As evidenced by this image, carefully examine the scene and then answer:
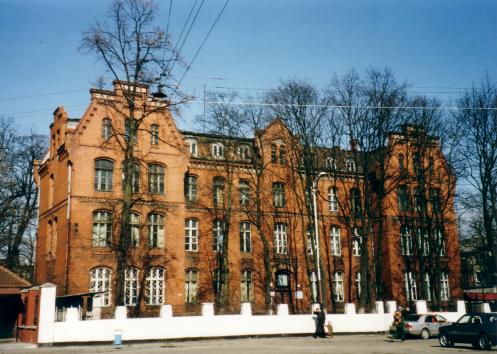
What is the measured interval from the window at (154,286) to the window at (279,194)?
38.0 feet

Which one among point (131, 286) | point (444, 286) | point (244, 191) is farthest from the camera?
point (444, 286)

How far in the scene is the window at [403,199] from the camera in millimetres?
40931

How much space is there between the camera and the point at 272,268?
40.4 meters

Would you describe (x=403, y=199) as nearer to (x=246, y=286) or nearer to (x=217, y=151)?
(x=246, y=286)

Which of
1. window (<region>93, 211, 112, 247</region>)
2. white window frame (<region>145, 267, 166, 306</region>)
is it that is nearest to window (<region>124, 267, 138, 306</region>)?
white window frame (<region>145, 267, 166, 306</region>)

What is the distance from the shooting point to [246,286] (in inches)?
1556

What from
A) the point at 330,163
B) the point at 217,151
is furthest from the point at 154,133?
the point at 330,163

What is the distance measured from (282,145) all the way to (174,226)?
1088cm

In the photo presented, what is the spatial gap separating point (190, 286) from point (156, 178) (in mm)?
8315

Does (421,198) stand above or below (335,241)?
above

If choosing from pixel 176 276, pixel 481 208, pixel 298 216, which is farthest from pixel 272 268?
pixel 481 208

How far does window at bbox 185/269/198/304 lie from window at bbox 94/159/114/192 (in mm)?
8555

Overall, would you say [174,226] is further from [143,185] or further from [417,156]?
[417,156]

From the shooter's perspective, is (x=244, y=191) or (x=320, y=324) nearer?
(x=320, y=324)
